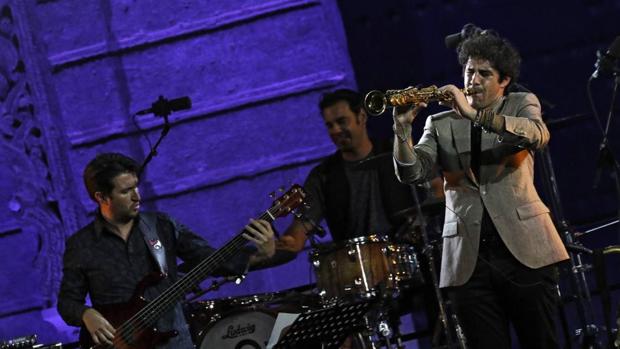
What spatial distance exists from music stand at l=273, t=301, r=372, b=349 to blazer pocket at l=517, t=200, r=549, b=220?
2.63ft

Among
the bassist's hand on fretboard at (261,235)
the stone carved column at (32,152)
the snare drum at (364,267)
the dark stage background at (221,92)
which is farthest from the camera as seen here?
the stone carved column at (32,152)

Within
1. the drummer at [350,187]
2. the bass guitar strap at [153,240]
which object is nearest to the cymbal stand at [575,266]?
the drummer at [350,187]

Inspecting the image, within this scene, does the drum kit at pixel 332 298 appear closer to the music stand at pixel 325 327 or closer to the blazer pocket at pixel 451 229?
the music stand at pixel 325 327

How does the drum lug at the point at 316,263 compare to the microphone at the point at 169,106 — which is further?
the microphone at the point at 169,106

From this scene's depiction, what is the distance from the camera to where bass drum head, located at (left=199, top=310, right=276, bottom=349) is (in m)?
6.33

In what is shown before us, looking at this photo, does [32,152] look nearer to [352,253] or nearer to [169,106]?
[169,106]

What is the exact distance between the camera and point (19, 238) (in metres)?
7.63

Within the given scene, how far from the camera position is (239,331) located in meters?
6.36

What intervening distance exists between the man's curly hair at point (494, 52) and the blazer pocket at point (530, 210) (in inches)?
23.1

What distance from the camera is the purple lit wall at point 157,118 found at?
7.42 m

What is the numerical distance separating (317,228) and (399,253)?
51cm

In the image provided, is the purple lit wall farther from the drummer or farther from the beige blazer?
the beige blazer

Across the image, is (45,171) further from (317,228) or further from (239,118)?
(317,228)

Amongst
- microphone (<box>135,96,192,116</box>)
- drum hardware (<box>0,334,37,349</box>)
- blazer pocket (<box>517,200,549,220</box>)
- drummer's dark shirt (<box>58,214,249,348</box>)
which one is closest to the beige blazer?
blazer pocket (<box>517,200,549,220</box>)
